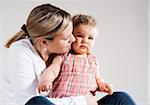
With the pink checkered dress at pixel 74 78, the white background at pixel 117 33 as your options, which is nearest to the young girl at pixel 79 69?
the pink checkered dress at pixel 74 78

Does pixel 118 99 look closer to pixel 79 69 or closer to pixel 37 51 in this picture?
pixel 79 69

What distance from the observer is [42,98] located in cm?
103

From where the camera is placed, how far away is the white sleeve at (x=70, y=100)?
3.55 ft

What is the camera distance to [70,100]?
3.61 ft

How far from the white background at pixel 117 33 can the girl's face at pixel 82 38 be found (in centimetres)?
63

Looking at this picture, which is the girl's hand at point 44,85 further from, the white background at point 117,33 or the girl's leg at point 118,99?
the white background at point 117,33

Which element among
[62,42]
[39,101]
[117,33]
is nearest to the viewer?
[39,101]

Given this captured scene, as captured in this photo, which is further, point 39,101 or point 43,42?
point 43,42

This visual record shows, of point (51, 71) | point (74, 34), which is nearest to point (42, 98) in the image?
point (51, 71)

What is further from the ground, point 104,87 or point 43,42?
point 43,42

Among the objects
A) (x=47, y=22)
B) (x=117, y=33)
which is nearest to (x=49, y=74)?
(x=47, y=22)

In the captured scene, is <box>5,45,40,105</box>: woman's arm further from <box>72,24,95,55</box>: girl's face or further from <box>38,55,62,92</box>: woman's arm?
<box>72,24,95,55</box>: girl's face

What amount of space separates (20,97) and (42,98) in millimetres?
112

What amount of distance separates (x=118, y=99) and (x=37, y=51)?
12.6 inches
